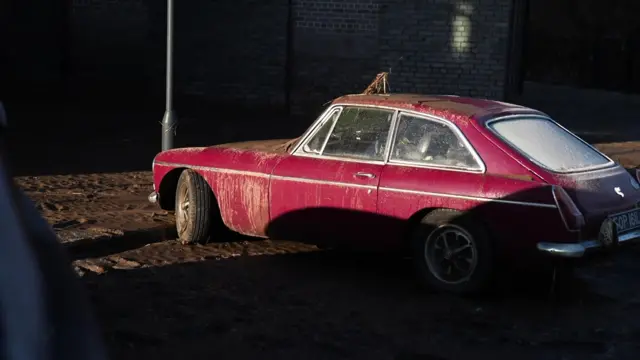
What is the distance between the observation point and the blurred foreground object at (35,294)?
2.28 metres

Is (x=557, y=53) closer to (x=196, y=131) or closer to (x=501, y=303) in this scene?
(x=196, y=131)

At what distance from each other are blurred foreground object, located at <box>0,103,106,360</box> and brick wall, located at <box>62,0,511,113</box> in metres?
15.3

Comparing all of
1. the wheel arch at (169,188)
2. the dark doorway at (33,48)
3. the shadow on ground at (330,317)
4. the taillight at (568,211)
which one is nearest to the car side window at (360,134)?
the shadow on ground at (330,317)

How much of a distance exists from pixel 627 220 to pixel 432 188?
138cm

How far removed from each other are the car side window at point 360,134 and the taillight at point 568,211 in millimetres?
1426

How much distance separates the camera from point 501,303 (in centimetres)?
722

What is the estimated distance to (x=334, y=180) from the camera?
7664 mm

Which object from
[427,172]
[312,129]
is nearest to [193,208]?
[312,129]

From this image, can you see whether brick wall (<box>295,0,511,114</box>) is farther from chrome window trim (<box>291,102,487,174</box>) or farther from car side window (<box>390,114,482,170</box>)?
car side window (<box>390,114,482,170</box>)

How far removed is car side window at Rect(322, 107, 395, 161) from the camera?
7.70 metres

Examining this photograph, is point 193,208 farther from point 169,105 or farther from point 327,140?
point 169,105

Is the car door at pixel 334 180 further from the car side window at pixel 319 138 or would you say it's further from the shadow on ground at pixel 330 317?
the shadow on ground at pixel 330 317

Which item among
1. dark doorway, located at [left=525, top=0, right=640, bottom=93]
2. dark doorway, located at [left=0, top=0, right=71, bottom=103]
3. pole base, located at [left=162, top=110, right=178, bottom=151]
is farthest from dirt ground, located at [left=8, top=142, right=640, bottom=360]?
dark doorway, located at [left=525, top=0, right=640, bottom=93]

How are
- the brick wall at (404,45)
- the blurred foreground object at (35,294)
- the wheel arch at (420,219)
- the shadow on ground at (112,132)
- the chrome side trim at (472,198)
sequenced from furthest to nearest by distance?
the brick wall at (404,45) → the shadow on ground at (112,132) → the wheel arch at (420,219) → the chrome side trim at (472,198) → the blurred foreground object at (35,294)
